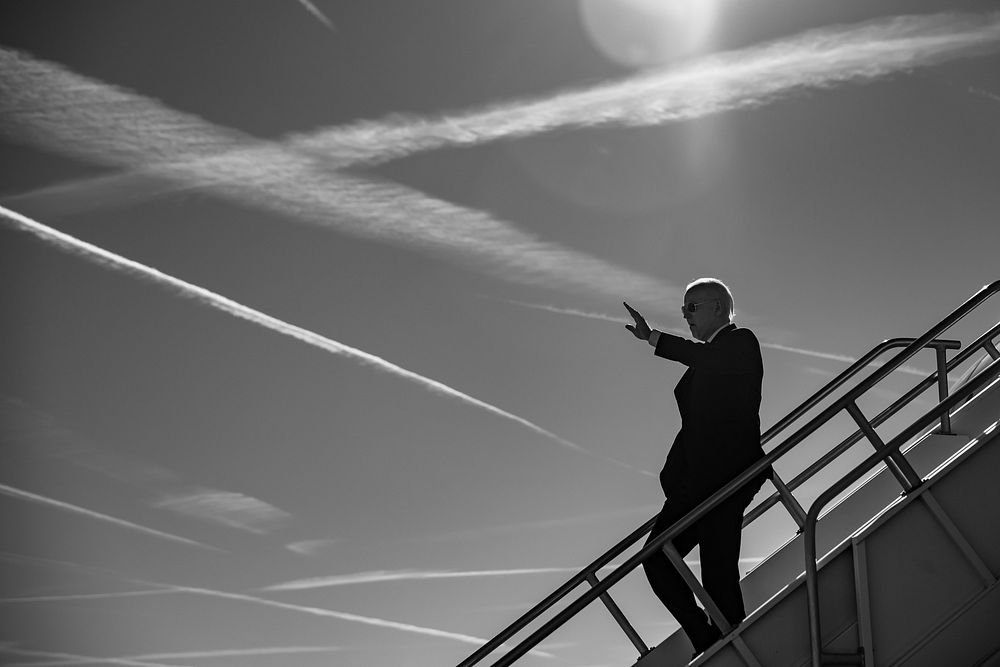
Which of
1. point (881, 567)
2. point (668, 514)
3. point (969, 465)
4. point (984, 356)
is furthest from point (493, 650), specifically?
point (984, 356)

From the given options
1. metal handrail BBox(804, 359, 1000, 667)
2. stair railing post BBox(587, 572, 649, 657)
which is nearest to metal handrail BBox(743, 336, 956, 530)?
stair railing post BBox(587, 572, 649, 657)

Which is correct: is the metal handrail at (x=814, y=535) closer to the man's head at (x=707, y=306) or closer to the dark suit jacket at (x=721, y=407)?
the dark suit jacket at (x=721, y=407)

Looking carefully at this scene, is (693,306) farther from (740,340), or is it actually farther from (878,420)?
(878,420)

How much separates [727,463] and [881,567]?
0.78 metres

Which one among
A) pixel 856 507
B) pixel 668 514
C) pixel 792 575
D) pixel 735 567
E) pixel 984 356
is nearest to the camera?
pixel 735 567

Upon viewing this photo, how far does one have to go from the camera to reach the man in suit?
4414 millimetres

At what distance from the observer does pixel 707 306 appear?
4.70 metres

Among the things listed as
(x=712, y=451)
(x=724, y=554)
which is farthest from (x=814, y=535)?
(x=712, y=451)

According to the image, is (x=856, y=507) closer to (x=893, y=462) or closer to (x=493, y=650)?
(x=893, y=462)

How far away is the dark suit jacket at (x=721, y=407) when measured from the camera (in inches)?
177

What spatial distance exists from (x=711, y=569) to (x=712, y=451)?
53cm

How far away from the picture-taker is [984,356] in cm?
672

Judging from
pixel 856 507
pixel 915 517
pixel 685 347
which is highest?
pixel 685 347

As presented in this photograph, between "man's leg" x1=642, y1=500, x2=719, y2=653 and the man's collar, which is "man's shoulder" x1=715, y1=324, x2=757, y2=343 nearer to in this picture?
the man's collar
